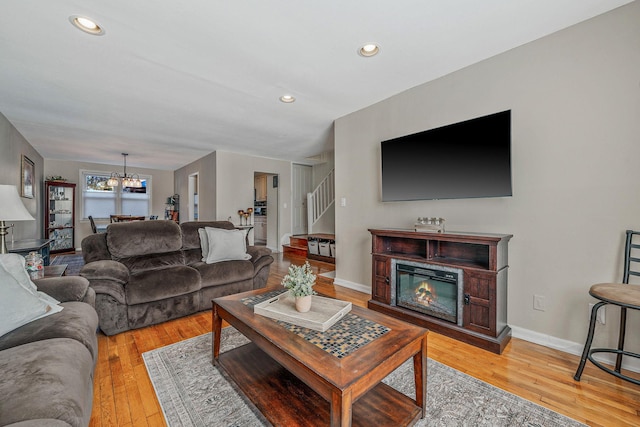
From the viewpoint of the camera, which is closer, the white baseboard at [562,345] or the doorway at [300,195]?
the white baseboard at [562,345]

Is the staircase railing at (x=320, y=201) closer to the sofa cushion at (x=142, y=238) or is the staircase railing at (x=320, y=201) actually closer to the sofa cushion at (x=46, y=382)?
the sofa cushion at (x=142, y=238)

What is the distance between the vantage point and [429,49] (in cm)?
233

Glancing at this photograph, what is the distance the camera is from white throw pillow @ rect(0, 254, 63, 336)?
1.37 metres

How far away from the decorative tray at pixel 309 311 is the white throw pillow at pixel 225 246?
156cm

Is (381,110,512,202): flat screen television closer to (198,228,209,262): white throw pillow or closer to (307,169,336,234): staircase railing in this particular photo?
(198,228,209,262): white throw pillow

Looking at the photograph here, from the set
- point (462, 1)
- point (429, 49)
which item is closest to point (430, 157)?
point (429, 49)

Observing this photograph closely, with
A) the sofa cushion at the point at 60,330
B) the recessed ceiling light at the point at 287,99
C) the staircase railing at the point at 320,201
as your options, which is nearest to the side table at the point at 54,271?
the sofa cushion at the point at 60,330

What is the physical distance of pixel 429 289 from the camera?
8.50 feet

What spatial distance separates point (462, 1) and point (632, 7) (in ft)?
3.85

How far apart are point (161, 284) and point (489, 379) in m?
2.73

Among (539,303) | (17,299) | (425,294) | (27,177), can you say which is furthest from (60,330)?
(27,177)

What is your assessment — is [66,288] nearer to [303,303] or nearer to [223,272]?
[223,272]

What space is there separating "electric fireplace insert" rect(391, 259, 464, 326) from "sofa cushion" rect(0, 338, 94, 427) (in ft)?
7.97

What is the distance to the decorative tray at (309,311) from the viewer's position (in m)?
1.46
